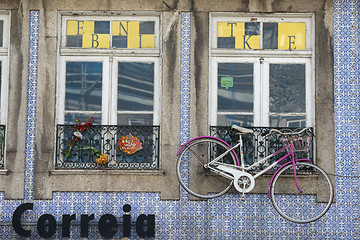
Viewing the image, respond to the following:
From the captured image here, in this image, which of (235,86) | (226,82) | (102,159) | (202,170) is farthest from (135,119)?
(235,86)

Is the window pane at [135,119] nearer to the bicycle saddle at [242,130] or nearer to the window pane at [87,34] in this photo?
the window pane at [87,34]

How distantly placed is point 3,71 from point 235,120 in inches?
146

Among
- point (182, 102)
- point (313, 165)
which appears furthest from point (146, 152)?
point (313, 165)

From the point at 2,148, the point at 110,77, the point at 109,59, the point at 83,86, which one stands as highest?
the point at 109,59

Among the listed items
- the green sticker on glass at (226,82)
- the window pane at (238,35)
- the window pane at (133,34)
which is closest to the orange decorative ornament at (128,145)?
the window pane at (133,34)

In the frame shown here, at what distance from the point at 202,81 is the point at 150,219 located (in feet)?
7.40

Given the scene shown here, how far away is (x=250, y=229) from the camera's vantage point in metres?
10.8

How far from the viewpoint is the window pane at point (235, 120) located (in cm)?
1123

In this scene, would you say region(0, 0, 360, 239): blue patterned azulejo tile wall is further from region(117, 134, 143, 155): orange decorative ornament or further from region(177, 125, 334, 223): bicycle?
region(117, 134, 143, 155): orange decorative ornament

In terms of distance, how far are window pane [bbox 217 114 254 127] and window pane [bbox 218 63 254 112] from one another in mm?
116

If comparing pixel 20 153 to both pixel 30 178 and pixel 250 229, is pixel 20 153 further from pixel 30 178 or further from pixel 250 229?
pixel 250 229

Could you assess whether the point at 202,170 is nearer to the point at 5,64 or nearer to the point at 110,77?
the point at 110,77

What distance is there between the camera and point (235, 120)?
11.2 meters

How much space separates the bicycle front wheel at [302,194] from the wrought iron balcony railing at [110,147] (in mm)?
1923
